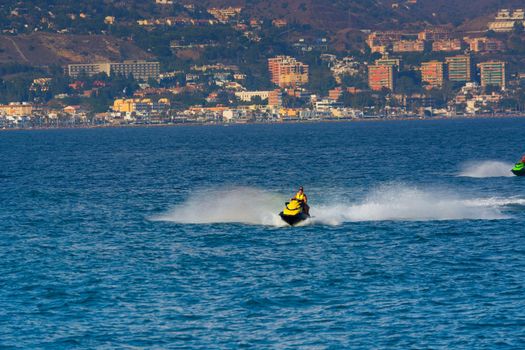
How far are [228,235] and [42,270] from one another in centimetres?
1240

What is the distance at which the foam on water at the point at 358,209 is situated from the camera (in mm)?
66438

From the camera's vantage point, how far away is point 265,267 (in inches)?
1987

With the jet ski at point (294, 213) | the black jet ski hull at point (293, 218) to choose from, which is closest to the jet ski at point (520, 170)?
the black jet ski hull at point (293, 218)

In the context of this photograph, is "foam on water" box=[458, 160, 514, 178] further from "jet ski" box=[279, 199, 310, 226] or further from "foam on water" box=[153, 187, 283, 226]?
"jet ski" box=[279, 199, 310, 226]

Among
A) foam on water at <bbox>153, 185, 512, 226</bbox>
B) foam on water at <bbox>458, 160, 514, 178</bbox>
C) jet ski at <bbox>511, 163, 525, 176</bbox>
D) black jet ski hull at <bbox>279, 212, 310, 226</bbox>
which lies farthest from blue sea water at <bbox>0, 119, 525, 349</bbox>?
foam on water at <bbox>458, 160, 514, 178</bbox>

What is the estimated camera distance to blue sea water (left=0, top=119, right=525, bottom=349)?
39.2 metres

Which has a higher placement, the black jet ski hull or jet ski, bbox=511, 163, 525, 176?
the black jet ski hull

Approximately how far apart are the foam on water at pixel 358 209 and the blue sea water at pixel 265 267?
0.63 feet

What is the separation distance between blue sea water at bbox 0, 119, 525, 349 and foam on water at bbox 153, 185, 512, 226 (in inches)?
7.5

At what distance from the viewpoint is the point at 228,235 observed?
60.4 m

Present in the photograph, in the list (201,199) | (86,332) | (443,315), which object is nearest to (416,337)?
(443,315)

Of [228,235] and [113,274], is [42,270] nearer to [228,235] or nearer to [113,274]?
[113,274]

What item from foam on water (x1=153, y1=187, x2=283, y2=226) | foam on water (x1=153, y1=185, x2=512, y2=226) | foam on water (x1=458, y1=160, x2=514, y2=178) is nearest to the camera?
foam on water (x1=153, y1=185, x2=512, y2=226)

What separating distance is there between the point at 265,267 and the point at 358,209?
66.6 ft
